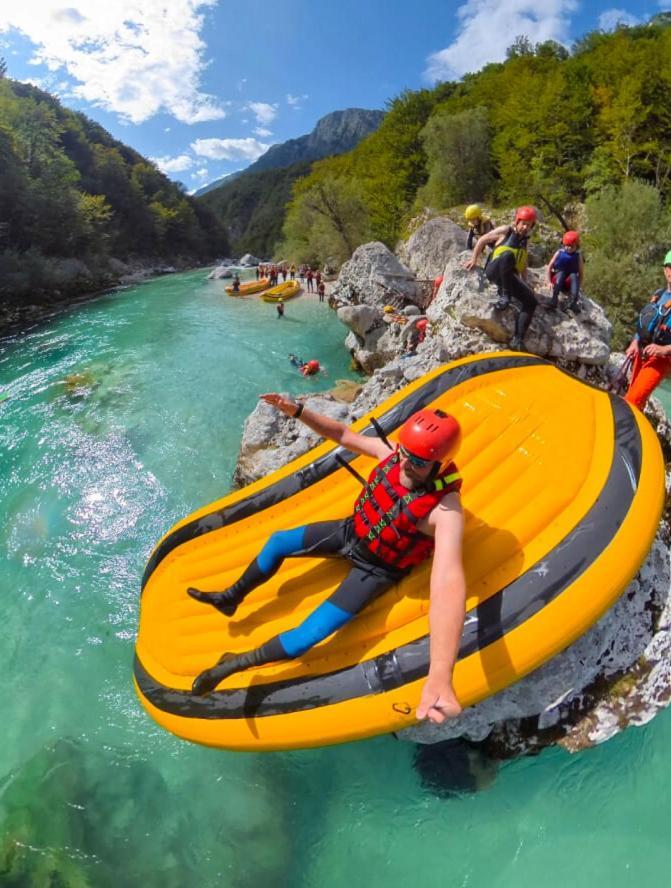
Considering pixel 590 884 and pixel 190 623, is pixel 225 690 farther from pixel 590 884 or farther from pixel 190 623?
pixel 590 884

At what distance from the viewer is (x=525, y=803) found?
2717 millimetres

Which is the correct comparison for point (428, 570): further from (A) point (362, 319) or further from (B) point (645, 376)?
(A) point (362, 319)

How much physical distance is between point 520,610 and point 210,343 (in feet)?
38.2

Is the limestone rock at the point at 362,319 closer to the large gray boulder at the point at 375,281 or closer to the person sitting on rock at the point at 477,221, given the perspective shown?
the large gray boulder at the point at 375,281

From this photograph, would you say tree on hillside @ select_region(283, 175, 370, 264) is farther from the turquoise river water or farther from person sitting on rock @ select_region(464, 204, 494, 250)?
the turquoise river water

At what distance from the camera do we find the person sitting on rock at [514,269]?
417cm

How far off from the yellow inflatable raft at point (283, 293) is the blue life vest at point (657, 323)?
14453mm

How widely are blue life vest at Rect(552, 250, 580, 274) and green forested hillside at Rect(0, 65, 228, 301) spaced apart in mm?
21351

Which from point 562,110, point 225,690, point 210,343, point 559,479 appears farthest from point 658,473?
point 562,110

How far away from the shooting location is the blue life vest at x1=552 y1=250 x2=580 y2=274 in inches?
177

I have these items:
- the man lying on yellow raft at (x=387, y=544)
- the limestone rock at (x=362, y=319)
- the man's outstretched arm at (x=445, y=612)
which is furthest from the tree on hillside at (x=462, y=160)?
the man's outstretched arm at (x=445, y=612)

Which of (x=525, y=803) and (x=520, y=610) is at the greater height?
(x=520, y=610)


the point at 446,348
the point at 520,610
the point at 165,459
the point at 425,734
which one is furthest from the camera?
the point at 165,459

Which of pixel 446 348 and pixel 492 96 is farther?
pixel 492 96
